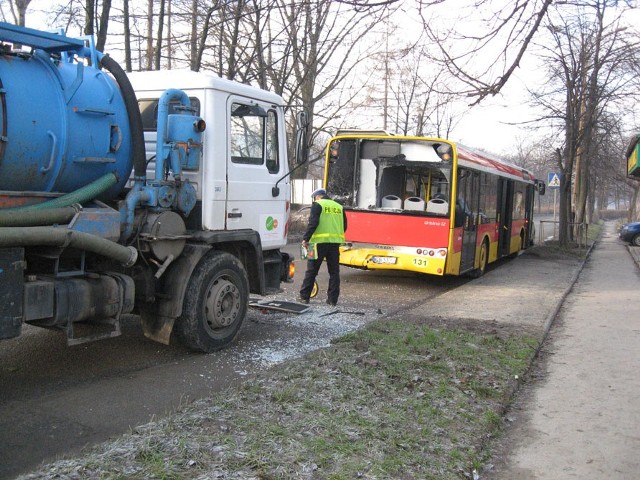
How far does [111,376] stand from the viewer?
18.8 feet

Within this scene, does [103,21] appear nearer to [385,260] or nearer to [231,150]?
[231,150]

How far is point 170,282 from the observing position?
6.17 m

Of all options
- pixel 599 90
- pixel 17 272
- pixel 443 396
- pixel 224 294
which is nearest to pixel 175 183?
pixel 224 294

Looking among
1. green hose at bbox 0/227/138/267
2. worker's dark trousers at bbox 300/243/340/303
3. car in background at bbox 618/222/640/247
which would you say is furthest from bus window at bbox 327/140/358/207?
car in background at bbox 618/222/640/247

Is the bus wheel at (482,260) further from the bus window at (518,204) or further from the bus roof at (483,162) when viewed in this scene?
the bus window at (518,204)

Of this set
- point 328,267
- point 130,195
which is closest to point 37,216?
point 130,195

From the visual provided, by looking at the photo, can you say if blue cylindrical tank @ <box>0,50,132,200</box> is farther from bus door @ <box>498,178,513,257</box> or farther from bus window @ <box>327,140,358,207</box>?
bus door @ <box>498,178,513,257</box>

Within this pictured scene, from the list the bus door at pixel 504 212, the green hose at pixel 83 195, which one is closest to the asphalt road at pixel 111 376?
the green hose at pixel 83 195

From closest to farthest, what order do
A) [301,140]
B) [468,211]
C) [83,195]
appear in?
[83,195]
[301,140]
[468,211]

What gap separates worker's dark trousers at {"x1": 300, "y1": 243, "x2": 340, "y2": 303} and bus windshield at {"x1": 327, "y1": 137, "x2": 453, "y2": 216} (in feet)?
9.76

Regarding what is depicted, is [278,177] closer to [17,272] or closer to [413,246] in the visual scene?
[17,272]

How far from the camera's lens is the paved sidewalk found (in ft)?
14.2

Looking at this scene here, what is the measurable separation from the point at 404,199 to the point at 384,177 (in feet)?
1.93

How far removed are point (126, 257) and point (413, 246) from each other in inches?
282
